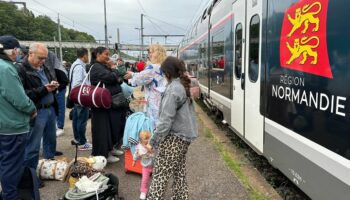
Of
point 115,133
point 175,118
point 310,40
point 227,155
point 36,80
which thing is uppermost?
point 310,40

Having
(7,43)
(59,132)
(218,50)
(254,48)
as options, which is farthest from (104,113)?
(218,50)

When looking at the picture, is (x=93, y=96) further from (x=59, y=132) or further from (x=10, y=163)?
(x=59, y=132)

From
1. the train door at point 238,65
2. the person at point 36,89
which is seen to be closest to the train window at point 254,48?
the train door at point 238,65

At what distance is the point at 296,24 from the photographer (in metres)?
3.58

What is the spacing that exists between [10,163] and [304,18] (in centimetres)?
330

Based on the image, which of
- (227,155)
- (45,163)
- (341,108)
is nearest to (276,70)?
(341,108)

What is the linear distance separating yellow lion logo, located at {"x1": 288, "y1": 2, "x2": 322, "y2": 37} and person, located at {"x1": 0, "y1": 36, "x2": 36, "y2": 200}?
2.84 metres

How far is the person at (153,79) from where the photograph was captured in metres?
4.36

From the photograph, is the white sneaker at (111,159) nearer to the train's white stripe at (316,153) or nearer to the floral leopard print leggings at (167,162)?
the floral leopard print leggings at (167,162)

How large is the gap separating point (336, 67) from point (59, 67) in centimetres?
416

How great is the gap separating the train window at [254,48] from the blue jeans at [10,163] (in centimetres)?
314

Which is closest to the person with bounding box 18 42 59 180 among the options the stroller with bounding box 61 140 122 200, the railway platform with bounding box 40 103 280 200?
the railway platform with bounding box 40 103 280 200

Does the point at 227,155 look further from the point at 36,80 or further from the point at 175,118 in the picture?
the point at 36,80

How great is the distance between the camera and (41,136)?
4.75 meters
